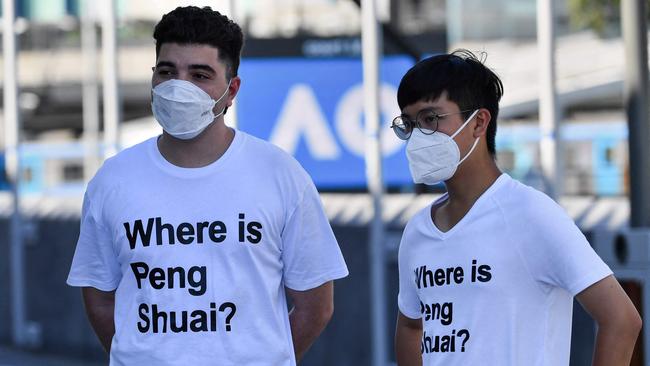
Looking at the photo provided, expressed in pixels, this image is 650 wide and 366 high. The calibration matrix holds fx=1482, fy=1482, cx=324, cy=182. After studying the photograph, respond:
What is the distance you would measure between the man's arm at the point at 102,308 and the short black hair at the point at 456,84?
3.26 feet

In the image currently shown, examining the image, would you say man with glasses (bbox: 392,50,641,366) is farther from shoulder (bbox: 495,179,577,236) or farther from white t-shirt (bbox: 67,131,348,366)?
white t-shirt (bbox: 67,131,348,366)

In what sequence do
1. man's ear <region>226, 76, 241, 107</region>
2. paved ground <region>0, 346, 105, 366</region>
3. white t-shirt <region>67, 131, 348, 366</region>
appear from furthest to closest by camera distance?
paved ground <region>0, 346, 105, 366</region> < man's ear <region>226, 76, 241, 107</region> < white t-shirt <region>67, 131, 348, 366</region>

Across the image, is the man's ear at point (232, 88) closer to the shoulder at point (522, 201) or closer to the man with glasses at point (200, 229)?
the man with glasses at point (200, 229)

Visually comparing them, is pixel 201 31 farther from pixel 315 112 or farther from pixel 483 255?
pixel 315 112

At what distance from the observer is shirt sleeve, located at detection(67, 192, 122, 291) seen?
384 centimetres

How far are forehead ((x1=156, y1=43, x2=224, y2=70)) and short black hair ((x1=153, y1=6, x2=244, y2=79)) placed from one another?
0.4 inches

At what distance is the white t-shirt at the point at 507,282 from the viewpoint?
3344 millimetres

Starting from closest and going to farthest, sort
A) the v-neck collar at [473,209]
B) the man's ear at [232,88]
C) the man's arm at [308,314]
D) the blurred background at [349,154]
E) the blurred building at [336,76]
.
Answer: the v-neck collar at [473,209] < the man's ear at [232,88] < the man's arm at [308,314] < the blurred background at [349,154] < the blurred building at [336,76]

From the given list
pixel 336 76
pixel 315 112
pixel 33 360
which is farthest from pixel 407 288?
pixel 315 112

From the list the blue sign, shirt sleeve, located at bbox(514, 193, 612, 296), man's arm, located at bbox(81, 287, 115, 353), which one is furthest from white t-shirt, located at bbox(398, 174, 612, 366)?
the blue sign

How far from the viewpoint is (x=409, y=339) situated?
3.82m

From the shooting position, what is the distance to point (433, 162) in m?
3.58

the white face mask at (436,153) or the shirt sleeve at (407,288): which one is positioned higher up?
the white face mask at (436,153)

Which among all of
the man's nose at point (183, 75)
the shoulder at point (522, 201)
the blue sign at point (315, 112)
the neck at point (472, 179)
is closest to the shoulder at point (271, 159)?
the man's nose at point (183, 75)
